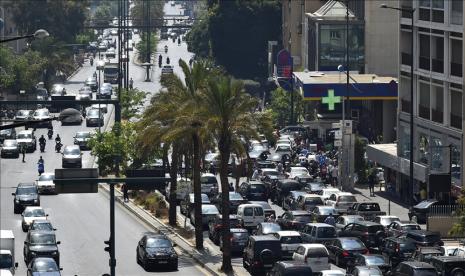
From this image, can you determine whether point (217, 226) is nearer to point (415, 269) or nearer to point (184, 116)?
point (184, 116)

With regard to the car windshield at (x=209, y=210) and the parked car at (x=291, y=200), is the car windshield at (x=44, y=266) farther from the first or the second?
the parked car at (x=291, y=200)

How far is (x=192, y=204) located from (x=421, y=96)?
703 inches

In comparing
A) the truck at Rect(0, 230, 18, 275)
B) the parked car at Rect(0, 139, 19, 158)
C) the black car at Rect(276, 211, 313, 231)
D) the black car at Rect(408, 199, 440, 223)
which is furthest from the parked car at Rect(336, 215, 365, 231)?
the parked car at Rect(0, 139, 19, 158)

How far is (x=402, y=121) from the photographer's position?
8919 centimetres

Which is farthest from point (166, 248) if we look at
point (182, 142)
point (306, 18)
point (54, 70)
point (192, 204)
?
point (54, 70)

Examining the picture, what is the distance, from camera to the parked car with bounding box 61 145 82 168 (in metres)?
102

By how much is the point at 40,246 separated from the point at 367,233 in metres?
13.3

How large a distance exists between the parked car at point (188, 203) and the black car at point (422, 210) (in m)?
10.3

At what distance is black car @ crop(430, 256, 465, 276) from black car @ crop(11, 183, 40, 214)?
32636 millimetres

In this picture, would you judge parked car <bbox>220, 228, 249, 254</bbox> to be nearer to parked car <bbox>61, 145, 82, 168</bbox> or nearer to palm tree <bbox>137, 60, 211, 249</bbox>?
palm tree <bbox>137, 60, 211, 249</bbox>

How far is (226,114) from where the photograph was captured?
5994 centimetres

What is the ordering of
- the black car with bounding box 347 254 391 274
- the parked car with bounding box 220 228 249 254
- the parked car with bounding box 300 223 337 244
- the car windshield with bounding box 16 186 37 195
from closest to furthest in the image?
1. the black car with bounding box 347 254 391 274
2. the parked car with bounding box 300 223 337 244
3. the parked car with bounding box 220 228 249 254
4. the car windshield with bounding box 16 186 37 195

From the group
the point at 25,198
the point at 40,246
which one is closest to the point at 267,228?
the point at 40,246

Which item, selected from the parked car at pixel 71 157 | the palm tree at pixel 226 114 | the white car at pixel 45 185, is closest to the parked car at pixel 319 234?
the palm tree at pixel 226 114
